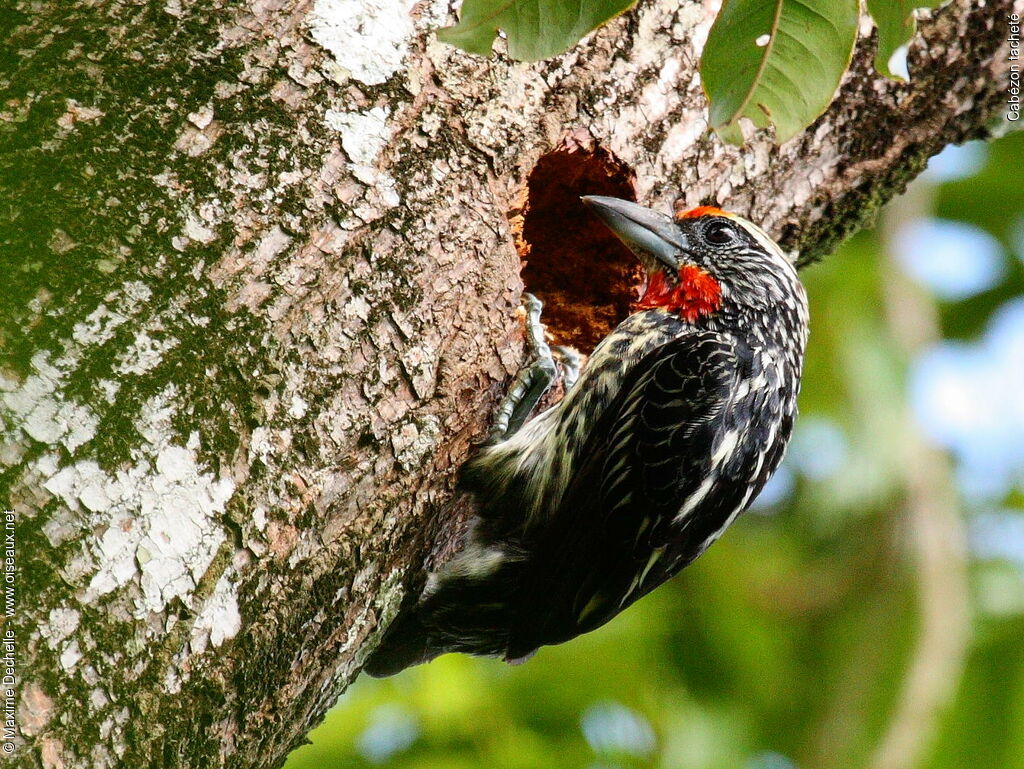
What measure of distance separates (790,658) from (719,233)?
368 centimetres

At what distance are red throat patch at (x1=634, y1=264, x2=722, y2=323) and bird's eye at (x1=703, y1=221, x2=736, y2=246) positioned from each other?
120 mm

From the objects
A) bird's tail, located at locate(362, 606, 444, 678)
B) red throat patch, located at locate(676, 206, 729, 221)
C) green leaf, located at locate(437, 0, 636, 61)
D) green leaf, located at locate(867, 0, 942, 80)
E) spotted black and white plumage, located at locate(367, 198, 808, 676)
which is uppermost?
green leaf, located at locate(867, 0, 942, 80)

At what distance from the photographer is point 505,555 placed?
354cm

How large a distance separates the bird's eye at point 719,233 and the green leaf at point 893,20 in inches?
57.9

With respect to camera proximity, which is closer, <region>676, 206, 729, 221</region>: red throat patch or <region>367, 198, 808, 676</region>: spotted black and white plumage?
<region>367, 198, 808, 676</region>: spotted black and white plumage

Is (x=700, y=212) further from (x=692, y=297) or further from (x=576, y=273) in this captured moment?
(x=576, y=273)

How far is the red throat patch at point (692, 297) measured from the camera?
155 inches

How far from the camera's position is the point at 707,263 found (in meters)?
3.88

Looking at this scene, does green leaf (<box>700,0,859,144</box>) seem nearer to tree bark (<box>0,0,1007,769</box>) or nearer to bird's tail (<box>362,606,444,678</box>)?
tree bark (<box>0,0,1007,769</box>)

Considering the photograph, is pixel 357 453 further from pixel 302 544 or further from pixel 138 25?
pixel 138 25

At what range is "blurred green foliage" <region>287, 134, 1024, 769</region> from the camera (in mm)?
4809

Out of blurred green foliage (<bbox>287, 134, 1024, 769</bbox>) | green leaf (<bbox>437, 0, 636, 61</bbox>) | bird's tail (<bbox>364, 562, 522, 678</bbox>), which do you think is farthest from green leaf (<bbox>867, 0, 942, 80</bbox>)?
blurred green foliage (<bbox>287, 134, 1024, 769</bbox>)

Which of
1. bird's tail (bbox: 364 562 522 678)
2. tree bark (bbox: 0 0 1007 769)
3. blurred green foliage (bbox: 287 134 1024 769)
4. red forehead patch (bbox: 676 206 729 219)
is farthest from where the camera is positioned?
blurred green foliage (bbox: 287 134 1024 769)

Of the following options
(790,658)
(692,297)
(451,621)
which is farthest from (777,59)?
(790,658)
